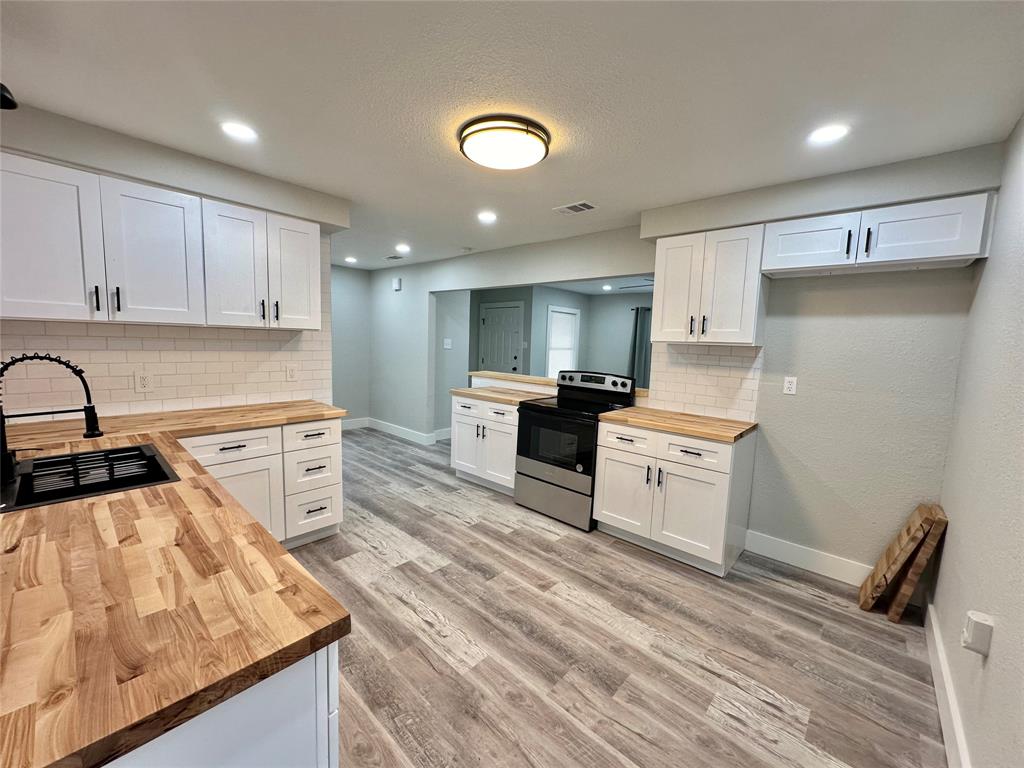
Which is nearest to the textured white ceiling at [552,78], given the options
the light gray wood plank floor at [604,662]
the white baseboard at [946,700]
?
the white baseboard at [946,700]

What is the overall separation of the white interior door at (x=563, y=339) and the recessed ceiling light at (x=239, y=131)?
5046 millimetres

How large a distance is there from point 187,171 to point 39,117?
0.57 m

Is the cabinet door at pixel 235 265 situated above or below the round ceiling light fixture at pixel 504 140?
below

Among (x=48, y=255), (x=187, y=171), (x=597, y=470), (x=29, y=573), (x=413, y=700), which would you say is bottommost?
(x=413, y=700)

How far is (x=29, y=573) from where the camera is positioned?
938 millimetres

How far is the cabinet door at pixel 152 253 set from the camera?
7.41 ft

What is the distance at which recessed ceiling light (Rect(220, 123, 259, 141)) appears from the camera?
2.11m

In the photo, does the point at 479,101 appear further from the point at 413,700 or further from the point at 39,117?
the point at 413,700

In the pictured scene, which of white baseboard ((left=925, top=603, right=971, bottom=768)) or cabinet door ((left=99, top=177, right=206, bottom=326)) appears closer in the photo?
white baseboard ((left=925, top=603, right=971, bottom=768))

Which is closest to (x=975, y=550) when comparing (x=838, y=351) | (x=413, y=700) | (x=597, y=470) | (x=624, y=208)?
(x=838, y=351)

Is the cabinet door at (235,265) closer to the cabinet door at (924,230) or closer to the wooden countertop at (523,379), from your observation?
the wooden countertop at (523,379)

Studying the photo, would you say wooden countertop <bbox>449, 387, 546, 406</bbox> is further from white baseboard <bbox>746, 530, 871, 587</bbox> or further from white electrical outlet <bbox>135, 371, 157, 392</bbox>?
white electrical outlet <bbox>135, 371, 157, 392</bbox>

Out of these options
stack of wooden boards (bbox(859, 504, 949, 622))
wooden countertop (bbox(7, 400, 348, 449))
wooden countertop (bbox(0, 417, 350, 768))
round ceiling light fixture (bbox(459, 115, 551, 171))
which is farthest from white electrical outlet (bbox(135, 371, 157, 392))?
stack of wooden boards (bbox(859, 504, 949, 622))

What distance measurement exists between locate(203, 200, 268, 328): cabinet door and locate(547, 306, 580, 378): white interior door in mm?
4694
